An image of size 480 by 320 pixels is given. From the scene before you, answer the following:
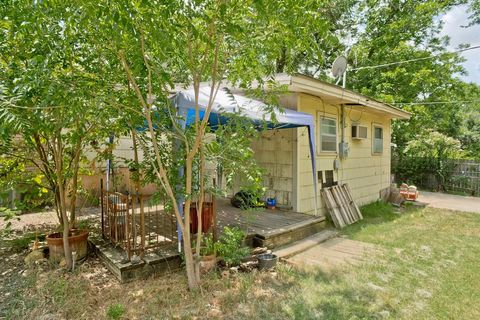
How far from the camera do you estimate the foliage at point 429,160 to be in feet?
38.4

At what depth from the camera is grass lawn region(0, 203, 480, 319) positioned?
2.65 meters

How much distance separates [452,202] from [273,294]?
8.53 m

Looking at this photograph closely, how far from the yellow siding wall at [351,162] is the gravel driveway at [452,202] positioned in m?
1.40

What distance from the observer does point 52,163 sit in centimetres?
378

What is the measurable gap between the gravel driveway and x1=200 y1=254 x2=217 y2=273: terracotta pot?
24.1 feet

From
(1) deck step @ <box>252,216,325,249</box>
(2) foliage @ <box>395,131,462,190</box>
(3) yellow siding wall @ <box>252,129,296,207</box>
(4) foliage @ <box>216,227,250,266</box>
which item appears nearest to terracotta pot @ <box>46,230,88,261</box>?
(4) foliage @ <box>216,227,250,266</box>

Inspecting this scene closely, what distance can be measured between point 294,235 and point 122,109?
3.13m

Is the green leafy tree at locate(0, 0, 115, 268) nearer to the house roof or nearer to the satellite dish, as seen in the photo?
the house roof

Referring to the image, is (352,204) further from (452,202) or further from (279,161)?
(452,202)

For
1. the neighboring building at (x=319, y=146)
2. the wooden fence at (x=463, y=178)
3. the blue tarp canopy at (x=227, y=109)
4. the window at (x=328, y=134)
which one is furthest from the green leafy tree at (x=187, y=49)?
the wooden fence at (x=463, y=178)

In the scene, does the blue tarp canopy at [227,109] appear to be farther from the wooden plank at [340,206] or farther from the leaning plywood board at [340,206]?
the wooden plank at [340,206]

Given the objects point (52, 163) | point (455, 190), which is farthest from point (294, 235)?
point (455, 190)

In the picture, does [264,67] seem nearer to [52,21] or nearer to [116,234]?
[52,21]

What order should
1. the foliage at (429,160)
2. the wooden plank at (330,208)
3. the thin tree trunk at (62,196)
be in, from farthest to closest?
the foliage at (429,160) < the wooden plank at (330,208) < the thin tree trunk at (62,196)
